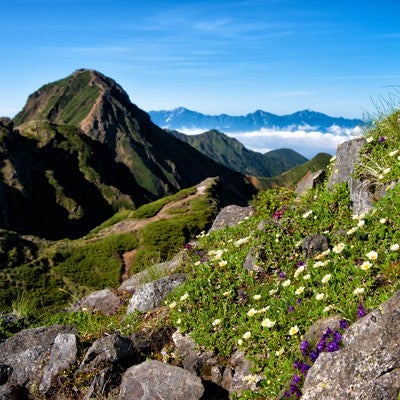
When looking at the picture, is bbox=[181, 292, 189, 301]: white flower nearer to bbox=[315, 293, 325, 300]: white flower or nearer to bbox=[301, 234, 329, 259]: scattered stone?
bbox=[301, 234, 329, 259]: scattered stone

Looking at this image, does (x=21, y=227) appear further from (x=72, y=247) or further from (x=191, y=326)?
(x=191, y=326)

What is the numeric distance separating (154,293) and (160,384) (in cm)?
484

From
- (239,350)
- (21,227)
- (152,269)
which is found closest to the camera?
(239,350)

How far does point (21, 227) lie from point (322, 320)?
155276mm

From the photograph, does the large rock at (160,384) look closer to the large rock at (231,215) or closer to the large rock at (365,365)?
the large rock at (365,365)

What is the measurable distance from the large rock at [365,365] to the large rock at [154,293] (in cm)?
667

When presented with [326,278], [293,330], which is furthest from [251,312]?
[326,278]

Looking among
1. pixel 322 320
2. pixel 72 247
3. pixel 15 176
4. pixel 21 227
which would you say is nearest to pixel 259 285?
pixel 322 320

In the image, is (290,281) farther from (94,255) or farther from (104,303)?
Result: (94,255)

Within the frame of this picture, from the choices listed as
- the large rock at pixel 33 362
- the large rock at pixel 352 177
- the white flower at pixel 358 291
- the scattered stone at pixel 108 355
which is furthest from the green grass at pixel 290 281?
the large rock at pixel 33 362

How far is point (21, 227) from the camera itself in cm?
15025

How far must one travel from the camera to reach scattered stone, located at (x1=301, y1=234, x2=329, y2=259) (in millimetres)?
10180

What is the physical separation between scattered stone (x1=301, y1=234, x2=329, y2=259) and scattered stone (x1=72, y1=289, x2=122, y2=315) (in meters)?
6.92

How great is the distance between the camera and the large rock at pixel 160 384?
7.56 metres
